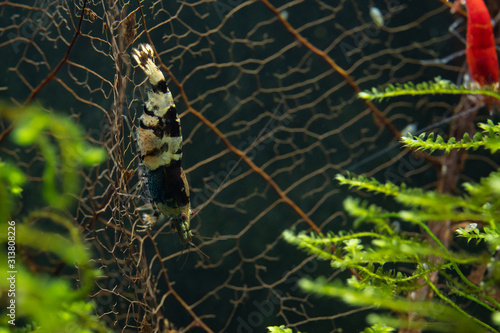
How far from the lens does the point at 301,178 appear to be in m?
2.13

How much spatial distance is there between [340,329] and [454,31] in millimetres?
1631

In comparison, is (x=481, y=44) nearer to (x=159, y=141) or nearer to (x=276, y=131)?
(x=276, y=131)

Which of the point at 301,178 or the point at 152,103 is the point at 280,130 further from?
the point at 152,103

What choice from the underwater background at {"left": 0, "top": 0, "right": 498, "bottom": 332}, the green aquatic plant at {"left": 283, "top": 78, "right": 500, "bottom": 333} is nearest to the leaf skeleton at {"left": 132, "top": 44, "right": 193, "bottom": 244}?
the green aquatic plant at {"left": 283, "top": 78, "right": 500, "bottom": 333}

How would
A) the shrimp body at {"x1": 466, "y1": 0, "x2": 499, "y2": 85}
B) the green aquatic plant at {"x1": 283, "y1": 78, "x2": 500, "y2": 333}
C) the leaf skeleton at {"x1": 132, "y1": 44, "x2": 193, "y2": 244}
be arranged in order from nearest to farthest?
the green aquatic plant at {"x1": 283, "y1": 78, "x2": 500, "y2": 333} < the leaf skeleton at {"x1": 132, "y1": 44, "x2": 193, "y2": 244} < the shrimp body at {"x1": 466, "y1": 0, "x2": 499, "y2": 85}

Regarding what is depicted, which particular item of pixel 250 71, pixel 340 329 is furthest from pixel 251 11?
pixel 340 329

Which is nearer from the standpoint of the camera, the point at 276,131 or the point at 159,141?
the point at 159,141

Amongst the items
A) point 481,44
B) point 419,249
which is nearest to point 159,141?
point 419,249

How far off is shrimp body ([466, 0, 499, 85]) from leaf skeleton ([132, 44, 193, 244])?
57.0 inches

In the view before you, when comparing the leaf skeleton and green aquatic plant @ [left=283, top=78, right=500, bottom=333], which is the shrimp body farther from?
the leaf skeleton

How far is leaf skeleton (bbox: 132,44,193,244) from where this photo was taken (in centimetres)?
115

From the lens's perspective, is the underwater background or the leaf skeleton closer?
the leaf skeleton

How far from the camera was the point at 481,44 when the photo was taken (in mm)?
1867

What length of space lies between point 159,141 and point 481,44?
1.55 m
